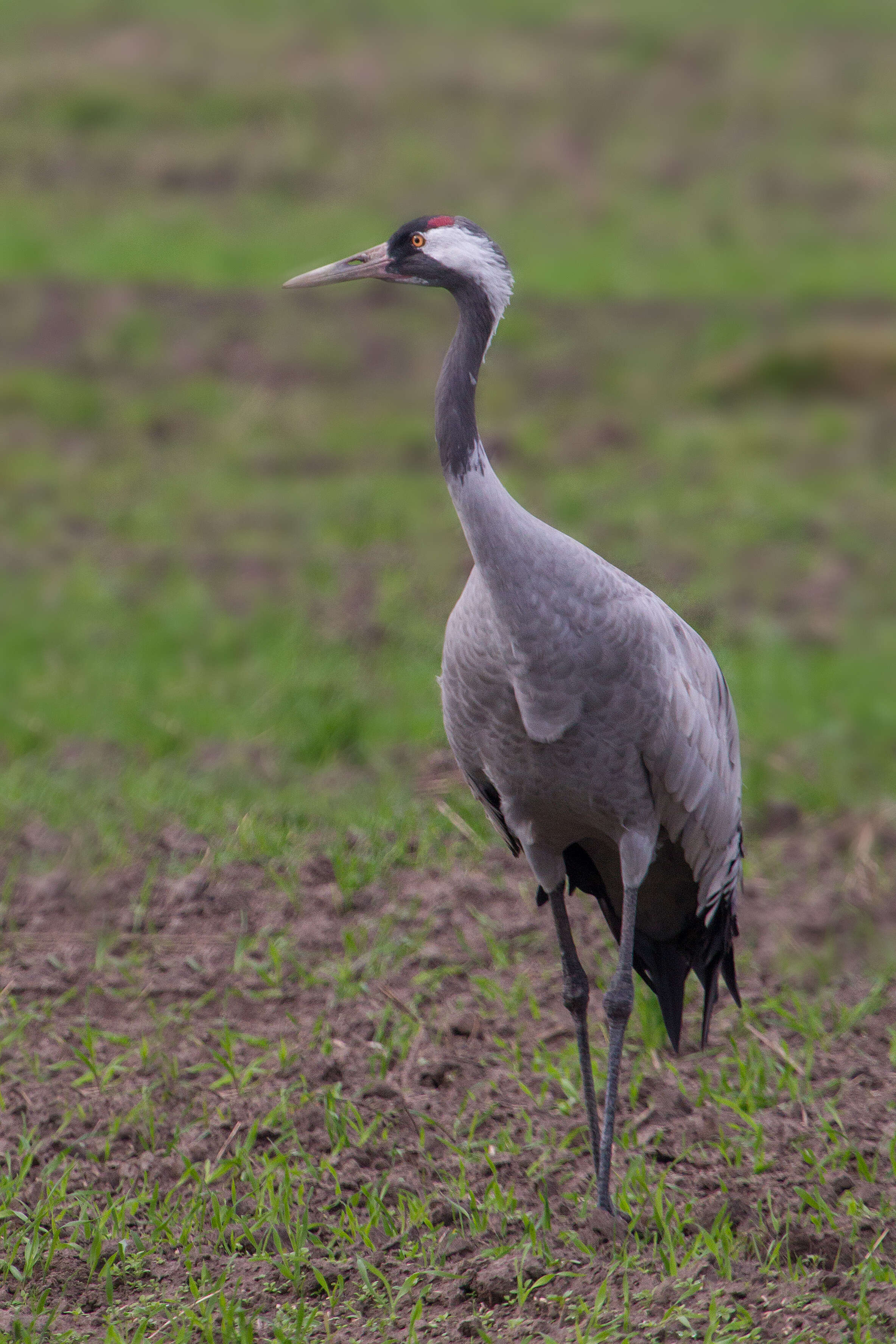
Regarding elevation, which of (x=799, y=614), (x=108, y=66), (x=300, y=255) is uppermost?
(x=108, y=66)

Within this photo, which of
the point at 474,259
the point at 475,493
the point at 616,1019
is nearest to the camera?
the point at 475,493

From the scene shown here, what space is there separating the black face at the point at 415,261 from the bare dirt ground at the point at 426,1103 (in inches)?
79.8

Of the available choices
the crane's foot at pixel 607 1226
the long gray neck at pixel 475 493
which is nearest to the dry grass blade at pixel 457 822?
the crane's foot at pixel 607 1226

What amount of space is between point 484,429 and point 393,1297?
7741mm

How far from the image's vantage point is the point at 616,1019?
3.89 metres

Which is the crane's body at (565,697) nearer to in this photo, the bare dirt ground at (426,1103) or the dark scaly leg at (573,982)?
the dark scaly leg at (573,982)

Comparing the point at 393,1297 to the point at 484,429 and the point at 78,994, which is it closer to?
the point at 78,994

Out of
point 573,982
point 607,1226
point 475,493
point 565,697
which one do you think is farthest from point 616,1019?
point 475,493

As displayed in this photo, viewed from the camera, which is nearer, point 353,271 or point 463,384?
point 463,384

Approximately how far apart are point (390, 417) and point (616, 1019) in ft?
24.2

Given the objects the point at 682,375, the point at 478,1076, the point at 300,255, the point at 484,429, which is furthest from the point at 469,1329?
the point at 300,255

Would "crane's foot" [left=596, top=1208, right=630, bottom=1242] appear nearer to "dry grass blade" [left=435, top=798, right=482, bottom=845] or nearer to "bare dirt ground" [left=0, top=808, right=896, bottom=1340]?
"bare dirt ground" [left=0, top=808, right=896, bottom=1340]

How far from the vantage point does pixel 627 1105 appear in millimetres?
4242

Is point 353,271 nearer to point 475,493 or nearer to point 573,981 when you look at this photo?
point 475,493
